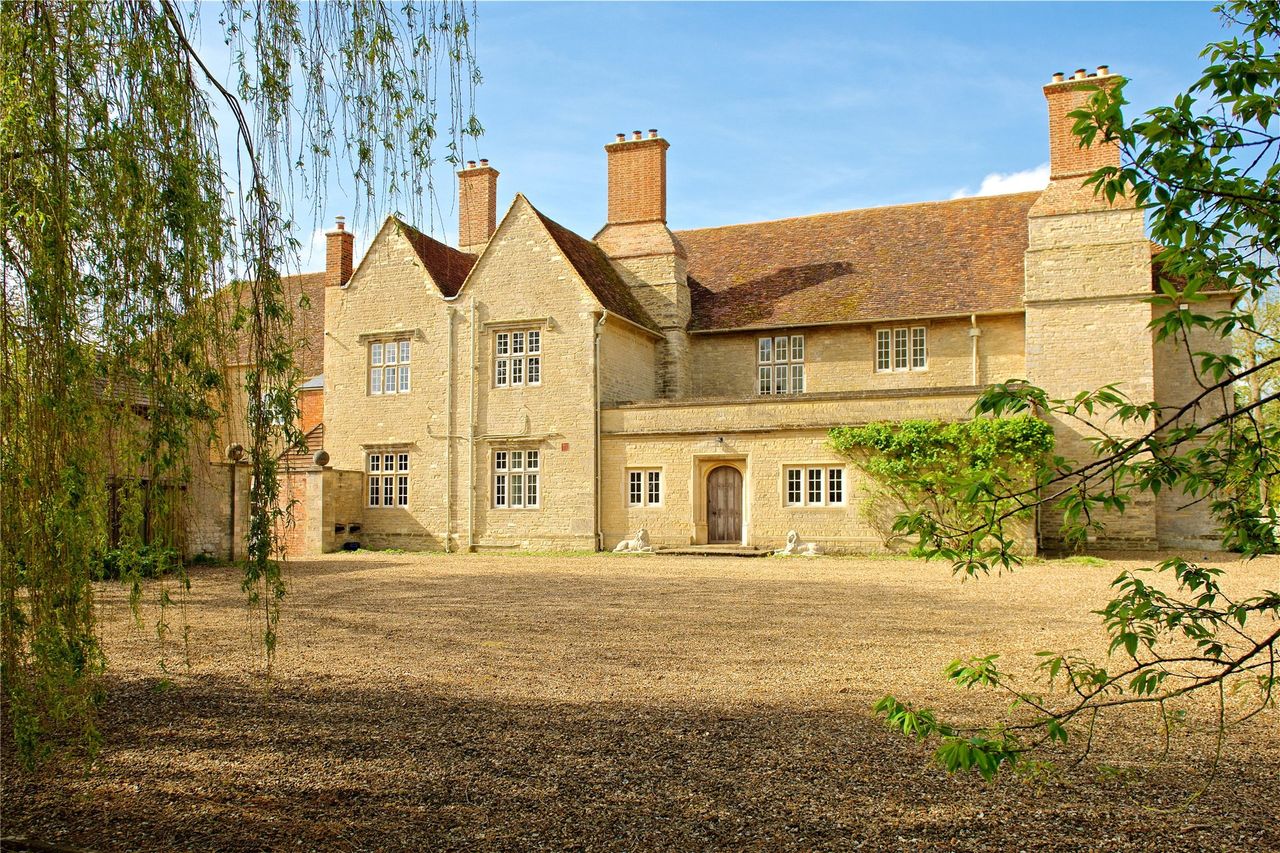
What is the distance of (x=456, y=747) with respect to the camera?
5781 mm

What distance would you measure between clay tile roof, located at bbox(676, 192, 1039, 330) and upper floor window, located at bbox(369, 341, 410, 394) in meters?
7.93

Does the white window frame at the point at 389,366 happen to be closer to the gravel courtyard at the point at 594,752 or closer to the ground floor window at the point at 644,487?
the ground floor window at the point at 644,487

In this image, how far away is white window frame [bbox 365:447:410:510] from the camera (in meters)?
25.8

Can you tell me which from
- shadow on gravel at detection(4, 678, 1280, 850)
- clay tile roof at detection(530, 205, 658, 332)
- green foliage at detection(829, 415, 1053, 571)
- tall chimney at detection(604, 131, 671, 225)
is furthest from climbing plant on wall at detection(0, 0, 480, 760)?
tall chimney at detection(604, 131, 671, 225)

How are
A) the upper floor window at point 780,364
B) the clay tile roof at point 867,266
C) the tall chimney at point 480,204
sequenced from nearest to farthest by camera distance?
the clay tile roof at point 867,266, the upper floor window at point 780,364, the tall chimney at point 480,204

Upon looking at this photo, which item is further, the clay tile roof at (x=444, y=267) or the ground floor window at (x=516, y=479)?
the clay tile roof at (x=444, y=267)

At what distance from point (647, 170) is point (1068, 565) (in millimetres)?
14905

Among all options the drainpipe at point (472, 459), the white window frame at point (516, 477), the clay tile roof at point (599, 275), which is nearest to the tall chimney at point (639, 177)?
the clay tile roof at point (599, 275)

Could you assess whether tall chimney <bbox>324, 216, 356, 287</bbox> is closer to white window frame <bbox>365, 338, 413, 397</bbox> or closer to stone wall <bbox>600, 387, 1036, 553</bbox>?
white window frame <bbox>365, 338, 413, 397</bbox>

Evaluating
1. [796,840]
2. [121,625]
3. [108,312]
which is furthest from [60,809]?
[121,625]

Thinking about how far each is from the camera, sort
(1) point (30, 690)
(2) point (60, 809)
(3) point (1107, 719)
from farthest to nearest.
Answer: (3) point (1107, 719) → (2) point (60, 809) → (1) point (30, 690)

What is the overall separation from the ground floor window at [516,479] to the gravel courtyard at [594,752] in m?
13.4

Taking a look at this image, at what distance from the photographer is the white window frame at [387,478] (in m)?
25.8

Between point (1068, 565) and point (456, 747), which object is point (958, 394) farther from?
point (456, 747)
